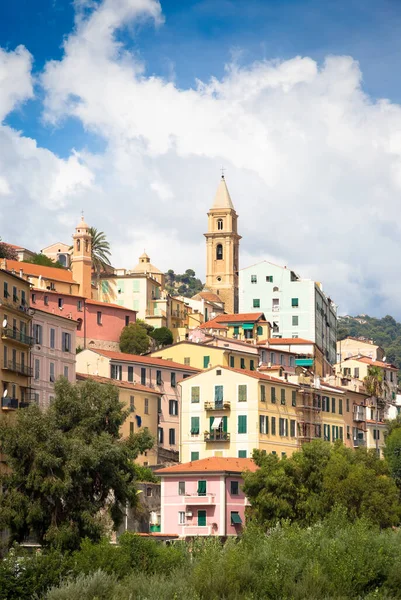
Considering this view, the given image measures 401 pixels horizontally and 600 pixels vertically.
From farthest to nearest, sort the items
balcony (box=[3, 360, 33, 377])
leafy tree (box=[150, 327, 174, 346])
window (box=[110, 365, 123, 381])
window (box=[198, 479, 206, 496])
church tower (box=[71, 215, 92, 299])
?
church tower (box=[71, 215, 92, 299]) → leafy tree (box=[150, 327, 174, 346]) → window (box=[110, 365, 123, 381]) → window (box=[198, 479, 206, 496]) → balcony (box=[3, 360, 33, 377])

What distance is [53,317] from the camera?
105125mm

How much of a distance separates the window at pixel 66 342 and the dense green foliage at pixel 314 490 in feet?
61.0

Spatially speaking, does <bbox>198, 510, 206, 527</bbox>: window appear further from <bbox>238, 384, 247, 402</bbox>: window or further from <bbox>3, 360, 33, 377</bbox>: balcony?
<bbox>3, 360, 33, 377</bbox>: balcony

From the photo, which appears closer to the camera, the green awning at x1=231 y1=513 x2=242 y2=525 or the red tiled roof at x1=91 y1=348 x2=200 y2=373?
the green awning at x1=231 y1=513 x2=242 y2=525

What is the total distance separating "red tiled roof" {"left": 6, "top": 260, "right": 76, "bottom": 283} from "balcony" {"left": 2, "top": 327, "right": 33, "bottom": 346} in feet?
158

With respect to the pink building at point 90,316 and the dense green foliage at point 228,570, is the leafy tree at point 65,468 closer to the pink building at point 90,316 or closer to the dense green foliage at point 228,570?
the dense green foliage at point 228,570

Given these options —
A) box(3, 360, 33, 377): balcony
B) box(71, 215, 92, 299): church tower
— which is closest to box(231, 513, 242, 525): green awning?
box(3, 360, 33, 377): balcony

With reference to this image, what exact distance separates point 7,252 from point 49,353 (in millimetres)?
61249

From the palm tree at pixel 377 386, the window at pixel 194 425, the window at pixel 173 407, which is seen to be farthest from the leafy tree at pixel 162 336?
the window at pixel 194 425

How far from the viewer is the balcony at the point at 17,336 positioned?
9438cm

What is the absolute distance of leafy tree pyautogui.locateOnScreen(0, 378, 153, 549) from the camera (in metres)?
76.0

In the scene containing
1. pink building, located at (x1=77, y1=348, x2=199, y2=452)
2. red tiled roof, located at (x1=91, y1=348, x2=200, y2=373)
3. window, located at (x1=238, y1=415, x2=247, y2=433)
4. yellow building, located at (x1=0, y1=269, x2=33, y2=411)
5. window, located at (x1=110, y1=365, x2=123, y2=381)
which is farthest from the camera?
red tiled roof, located at (x1=91, y1=348, x2=200, y2=373)

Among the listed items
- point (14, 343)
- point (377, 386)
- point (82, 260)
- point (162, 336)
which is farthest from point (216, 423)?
point (82, 260)

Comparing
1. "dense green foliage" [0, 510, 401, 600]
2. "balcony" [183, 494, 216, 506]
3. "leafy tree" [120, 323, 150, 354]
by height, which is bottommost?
"dense green foliage" [0, 510, 401, 600]
